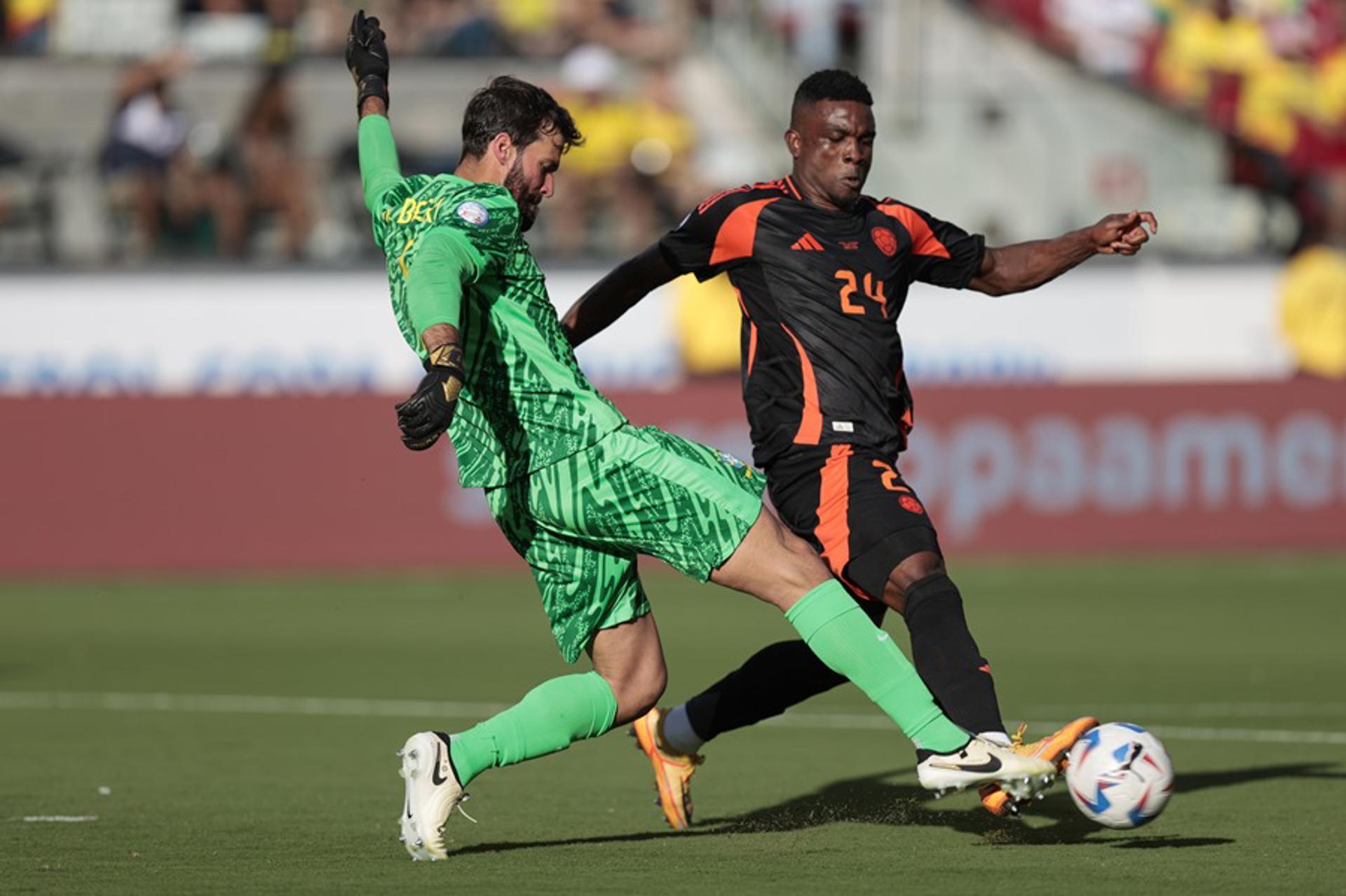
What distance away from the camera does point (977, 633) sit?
1384cm

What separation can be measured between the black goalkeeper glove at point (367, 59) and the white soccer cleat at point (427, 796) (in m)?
2.06

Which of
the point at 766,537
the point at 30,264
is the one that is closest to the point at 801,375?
the point at 766,537

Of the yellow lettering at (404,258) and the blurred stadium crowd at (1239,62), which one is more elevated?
the blurred stadium crowd at (1239,62)

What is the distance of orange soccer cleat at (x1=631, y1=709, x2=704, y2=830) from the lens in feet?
23.9

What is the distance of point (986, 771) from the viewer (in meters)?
6.20

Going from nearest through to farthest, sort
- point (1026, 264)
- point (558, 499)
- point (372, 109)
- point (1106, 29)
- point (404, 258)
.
Result: point (404, 258), point (558, 499), point (372, 109), point (1026, 264), point (1106, 29)

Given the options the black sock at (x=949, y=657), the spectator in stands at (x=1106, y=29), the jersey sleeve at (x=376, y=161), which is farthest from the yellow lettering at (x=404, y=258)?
the spectator in stands at (x=1106, y=29)

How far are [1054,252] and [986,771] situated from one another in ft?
6.58

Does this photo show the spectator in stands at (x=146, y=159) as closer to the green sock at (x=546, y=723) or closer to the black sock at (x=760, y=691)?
the black sock at (x=760, y=691)

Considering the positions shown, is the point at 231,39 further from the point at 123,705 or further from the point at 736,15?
the point at 123,705

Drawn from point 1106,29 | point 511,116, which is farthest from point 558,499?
point 1106,29

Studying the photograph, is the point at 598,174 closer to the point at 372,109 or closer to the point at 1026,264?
the point at 1026,264

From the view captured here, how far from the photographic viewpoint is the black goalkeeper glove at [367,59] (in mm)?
7195

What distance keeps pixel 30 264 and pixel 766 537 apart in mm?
13842
